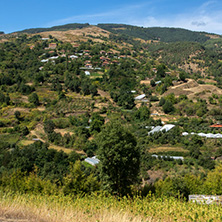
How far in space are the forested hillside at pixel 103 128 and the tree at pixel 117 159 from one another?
0.05 m

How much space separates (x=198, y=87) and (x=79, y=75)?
26211 mm

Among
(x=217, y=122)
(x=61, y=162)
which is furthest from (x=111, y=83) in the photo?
(x=61, y=162)

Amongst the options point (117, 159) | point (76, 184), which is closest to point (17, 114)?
point (76, 184)

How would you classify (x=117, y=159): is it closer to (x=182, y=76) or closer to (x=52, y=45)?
(x=182, y=76)

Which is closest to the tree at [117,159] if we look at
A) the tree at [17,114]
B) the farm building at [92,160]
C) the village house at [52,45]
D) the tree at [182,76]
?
the farm building at [92,160]

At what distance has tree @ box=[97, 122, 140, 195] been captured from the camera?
9609 millimetres

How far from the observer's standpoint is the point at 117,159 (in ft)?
31.2

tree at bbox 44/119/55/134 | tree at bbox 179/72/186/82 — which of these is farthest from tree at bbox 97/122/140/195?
tree at bbox 179/72/186/82

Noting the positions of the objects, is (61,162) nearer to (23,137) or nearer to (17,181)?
(17,181)

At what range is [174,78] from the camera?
4362cm

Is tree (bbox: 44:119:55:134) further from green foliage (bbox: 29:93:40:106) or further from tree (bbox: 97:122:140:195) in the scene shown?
tree (bbox: 97:122:140:195)

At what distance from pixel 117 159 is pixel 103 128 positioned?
466cm

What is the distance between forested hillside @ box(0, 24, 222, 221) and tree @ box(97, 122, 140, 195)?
5cm

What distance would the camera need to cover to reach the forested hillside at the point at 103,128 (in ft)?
33.2
